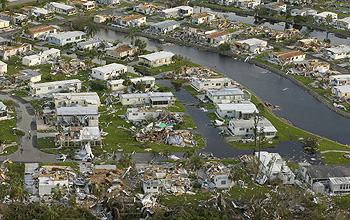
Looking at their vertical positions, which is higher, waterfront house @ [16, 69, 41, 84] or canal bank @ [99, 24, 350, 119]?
waterfront house @ [16, 69, 41, 84]

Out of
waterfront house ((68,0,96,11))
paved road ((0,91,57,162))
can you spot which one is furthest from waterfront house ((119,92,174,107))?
waterfront house ((68,0,96,11))

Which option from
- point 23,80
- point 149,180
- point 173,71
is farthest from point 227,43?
point 149,180

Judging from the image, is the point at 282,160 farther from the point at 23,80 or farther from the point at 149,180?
the point at 23,80

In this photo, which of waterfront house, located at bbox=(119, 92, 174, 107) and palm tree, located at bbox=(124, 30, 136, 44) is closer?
waterfront house, located at bbox=(119, 92, 174, 107)

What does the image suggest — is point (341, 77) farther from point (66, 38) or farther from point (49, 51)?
point (66, 38)

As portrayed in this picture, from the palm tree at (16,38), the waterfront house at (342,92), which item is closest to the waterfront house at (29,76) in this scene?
the palm tree at (16,38)

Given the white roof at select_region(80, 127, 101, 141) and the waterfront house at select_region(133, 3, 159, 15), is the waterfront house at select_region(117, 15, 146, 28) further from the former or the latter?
the white roof at select_region(80, 127, 101, 141)

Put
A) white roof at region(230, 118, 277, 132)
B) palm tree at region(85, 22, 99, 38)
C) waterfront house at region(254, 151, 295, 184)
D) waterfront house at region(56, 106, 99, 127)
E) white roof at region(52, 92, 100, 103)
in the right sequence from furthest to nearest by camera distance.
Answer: palm tree at region(85, 22, 99, 38) < white roof at region(52, 92, 100, 103) < white roof at region(230, 118, 277, 132) < waterfront house at region(56, 106, 99, 127) < waterfront house at region(254, 151, 295, 184)

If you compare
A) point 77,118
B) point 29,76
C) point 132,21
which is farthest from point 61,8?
point 77,118
